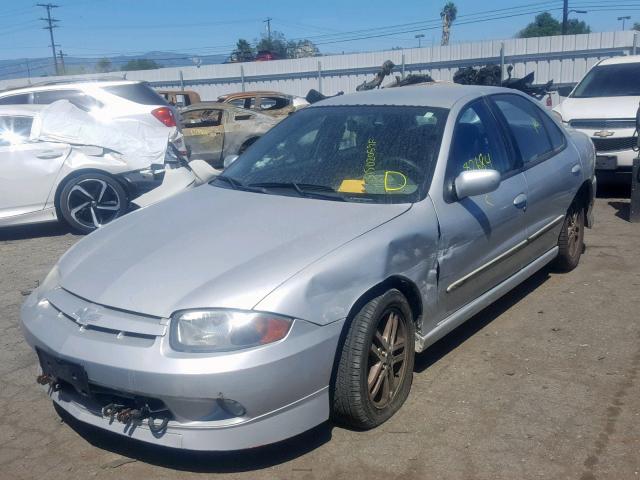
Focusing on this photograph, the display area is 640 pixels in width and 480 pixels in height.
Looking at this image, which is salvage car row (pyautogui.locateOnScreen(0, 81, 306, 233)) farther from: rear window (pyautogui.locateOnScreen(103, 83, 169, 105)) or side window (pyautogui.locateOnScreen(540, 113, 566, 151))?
side window (pyautogui.locateOnScreen(540, 113, 566, 151))

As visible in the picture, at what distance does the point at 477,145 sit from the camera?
4371mm

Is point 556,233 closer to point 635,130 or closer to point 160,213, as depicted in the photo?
point 160,213

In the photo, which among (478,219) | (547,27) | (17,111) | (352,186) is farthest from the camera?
(547,27)

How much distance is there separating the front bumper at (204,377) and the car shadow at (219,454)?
0.92 feet

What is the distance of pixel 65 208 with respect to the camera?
793 centimetres

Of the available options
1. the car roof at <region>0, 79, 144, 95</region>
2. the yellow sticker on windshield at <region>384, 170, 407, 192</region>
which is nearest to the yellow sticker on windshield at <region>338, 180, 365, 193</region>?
the yellow sticker on windshield at <region>384, 170, 407, 192</region>

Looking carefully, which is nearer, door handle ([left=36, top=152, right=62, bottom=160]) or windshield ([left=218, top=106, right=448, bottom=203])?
windshield ([left=218, top=106, right=448, bottom=203])

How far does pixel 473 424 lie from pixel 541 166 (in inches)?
86.7

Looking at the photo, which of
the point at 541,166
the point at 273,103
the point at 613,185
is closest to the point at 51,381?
the point at 541,166

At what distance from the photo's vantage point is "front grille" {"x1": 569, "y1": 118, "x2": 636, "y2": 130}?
8.60 metres

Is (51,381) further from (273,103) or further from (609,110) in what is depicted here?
(273,103)

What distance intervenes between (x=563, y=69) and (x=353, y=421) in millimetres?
18167

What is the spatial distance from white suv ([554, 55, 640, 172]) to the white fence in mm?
9419

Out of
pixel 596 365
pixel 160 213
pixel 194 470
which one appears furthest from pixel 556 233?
pixel 194 470
